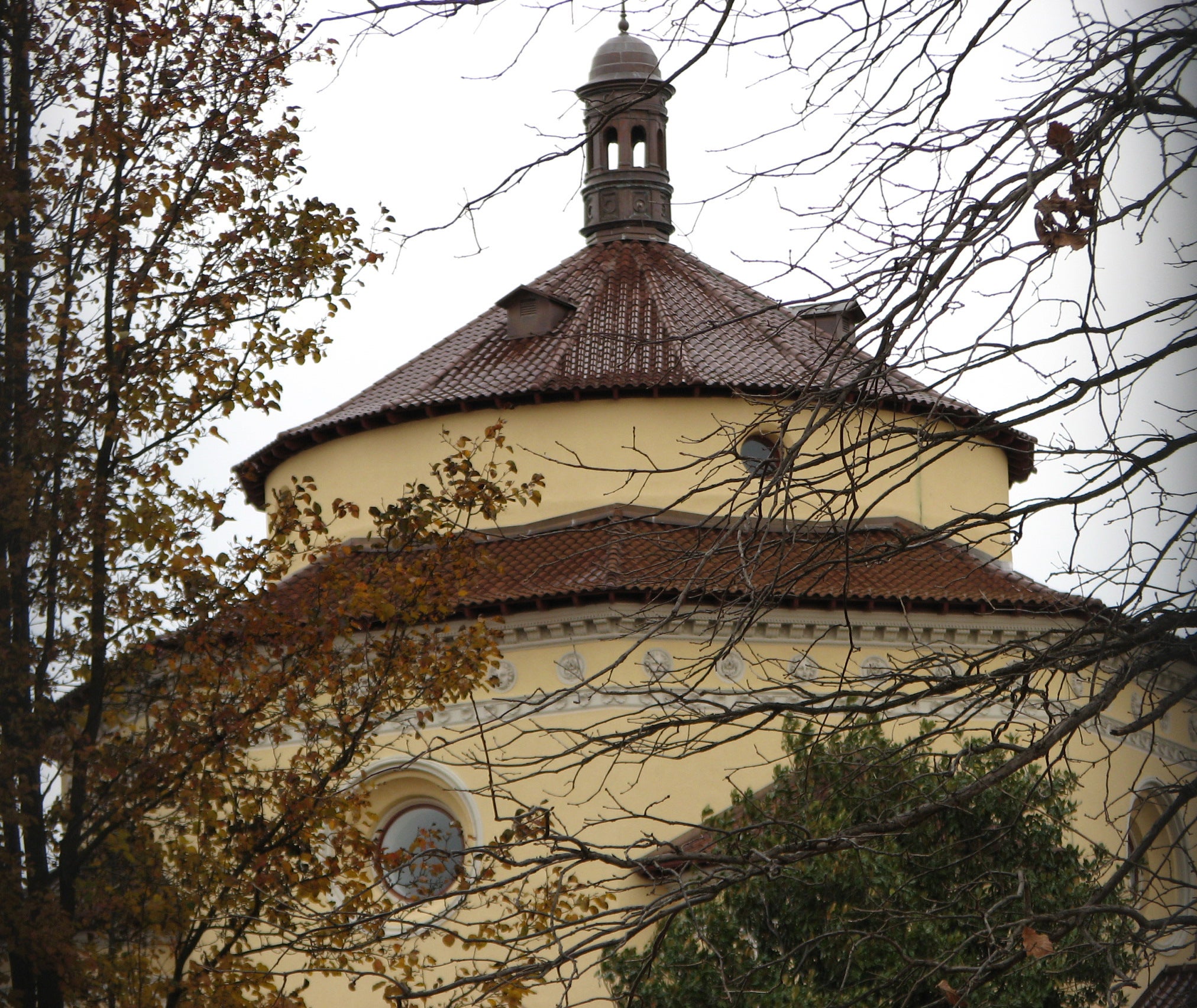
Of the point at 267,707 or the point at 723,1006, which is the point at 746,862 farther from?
the point at 723,1006

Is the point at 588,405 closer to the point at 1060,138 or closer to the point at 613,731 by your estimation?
the point at 613,731

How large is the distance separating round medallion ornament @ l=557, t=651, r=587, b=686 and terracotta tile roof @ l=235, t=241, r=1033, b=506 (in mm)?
3832

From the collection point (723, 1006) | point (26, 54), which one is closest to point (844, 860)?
point (723, 1006)

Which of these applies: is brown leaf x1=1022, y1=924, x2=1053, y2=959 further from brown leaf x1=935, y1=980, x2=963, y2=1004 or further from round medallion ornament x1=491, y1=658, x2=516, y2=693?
round medallion ornament x1=491, y1=658, x2=516, y2=693

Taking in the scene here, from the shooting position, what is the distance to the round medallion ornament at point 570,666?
18.1 meters

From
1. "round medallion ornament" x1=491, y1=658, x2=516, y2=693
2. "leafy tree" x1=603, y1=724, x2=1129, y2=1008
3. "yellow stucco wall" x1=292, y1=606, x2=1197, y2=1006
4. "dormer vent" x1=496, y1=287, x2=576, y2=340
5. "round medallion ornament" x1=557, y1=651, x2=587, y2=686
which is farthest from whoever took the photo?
"dormer vent" x1=496, y1=287, x2=576, y2=340

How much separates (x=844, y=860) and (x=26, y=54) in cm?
A: 800

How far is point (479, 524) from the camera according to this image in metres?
21.0

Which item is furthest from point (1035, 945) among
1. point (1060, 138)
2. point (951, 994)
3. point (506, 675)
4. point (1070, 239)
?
point (506, 675)

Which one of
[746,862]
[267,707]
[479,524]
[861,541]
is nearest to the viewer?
[746,862]

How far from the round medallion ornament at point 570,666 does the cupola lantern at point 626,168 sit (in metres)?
9.80

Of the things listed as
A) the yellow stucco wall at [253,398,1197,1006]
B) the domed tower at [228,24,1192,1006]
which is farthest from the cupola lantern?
the yellow stucco wall at [253,398,1197,1006]

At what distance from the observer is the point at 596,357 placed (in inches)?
850

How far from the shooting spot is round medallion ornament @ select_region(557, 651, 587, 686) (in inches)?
712
